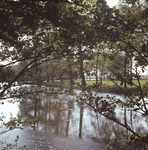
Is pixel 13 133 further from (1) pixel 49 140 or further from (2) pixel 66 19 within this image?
(2) pixel 66 19

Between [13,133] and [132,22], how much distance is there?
8.40m

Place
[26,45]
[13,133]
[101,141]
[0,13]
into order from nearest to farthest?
[0,13]
[26,45]
[101,141]
[13,133]

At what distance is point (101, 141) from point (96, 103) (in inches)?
196

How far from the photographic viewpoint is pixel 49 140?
755cm

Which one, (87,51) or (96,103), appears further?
(87,51)

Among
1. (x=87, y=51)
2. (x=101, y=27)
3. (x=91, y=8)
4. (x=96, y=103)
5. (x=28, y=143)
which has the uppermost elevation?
(x=91, y=8)

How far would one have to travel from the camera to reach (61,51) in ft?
14.4

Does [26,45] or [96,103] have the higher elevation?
[26,45]

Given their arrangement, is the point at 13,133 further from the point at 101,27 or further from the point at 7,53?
the point at 101,27

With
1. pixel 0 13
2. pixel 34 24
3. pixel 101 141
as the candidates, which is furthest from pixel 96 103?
pixel 101 141

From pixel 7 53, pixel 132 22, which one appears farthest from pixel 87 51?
pixel 7 53

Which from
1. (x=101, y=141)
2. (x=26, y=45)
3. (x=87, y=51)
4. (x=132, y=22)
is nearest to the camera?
(x=132, y=22)

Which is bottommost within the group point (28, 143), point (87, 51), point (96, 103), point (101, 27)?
point (28, 143)

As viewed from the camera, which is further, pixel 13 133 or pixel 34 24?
pixel 13 133
